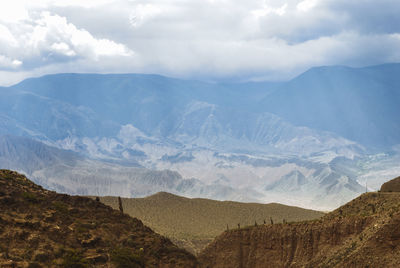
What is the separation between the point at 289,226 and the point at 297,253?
10.7ft

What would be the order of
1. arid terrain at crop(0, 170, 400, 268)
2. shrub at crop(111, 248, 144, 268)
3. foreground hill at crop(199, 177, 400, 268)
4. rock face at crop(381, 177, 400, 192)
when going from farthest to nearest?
rock face at crop(381, 177, 400, 192) → foreground hill at crop(199, 177, 400, 268) → shrub at crop(111, 248, 144, 268) → arid terrain at crop(0, 170, 400, 268)

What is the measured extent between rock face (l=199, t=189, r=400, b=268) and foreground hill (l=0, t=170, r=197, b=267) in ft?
37.4

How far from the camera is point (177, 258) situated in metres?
33.8

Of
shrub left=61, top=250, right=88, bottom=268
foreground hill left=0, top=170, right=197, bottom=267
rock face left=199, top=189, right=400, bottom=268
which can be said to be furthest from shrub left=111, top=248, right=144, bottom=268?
rock face left=199, top=189, right=400, bottom=268

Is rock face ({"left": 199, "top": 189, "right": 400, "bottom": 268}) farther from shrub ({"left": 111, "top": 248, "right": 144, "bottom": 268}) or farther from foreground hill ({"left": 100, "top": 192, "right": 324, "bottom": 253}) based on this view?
foreground hill ({"left": 100, "top": 192, "right": 324, "bottom": 253})

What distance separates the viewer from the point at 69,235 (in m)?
31.6

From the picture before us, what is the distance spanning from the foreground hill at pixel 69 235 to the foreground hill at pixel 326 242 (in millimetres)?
11455

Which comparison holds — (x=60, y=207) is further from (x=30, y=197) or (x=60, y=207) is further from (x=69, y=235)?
(x=69, y=235)

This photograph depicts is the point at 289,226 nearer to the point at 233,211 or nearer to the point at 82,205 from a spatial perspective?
the point at 82,205

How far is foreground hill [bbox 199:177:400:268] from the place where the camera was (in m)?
32.5

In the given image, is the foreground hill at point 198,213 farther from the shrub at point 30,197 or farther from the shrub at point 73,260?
the shrub at point 73,260

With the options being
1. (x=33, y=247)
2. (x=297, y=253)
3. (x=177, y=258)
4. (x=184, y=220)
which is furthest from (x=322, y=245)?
(x=184, y=220)

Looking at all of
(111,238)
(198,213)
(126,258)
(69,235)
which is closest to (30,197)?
(69,235)

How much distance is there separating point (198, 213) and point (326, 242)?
8851 cm
